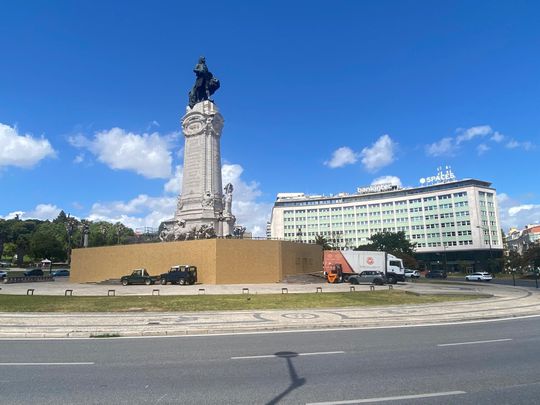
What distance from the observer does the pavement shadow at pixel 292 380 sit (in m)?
6.93

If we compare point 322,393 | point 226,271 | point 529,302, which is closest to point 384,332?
point 322,393

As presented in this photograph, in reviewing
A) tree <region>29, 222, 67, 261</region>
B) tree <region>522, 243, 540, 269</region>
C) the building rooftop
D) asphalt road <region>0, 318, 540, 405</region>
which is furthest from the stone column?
the building rooftop

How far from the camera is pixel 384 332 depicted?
14578 millimetres

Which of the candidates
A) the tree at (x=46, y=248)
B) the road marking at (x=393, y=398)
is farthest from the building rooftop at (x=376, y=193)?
the road marking at (x=393, y=398)

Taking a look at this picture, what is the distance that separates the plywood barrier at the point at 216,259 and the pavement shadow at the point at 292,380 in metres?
35.6

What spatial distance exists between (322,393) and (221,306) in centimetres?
1537

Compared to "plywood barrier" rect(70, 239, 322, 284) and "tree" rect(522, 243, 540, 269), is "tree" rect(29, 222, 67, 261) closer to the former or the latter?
"plywood barrier" rect(70, 239, 322, 284)

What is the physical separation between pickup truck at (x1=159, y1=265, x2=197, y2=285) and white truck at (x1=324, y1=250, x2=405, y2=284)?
16.9 metres

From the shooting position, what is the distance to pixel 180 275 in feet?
147

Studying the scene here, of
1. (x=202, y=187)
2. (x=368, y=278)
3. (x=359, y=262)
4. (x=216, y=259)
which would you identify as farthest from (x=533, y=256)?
(x=202, y=187)

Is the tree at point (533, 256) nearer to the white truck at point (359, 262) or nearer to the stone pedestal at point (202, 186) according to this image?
the white truck at point (359, 262)

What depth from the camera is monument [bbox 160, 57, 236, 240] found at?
2094 inches

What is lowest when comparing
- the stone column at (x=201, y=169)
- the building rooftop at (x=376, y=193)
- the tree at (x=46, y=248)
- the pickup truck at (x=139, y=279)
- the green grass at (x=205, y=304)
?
the green grass at (x=205, y=304)

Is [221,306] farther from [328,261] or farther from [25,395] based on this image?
[328,261]
